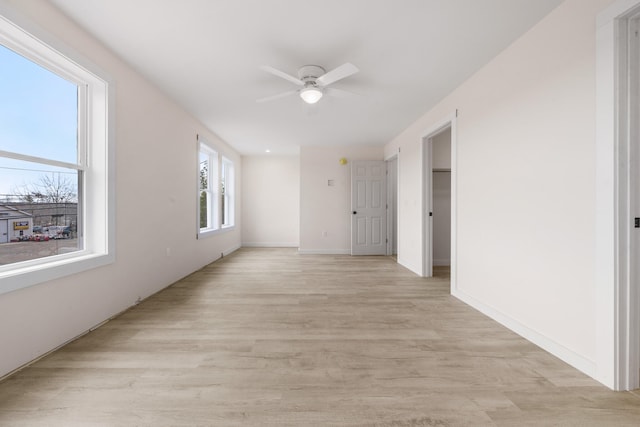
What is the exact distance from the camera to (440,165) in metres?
5.07

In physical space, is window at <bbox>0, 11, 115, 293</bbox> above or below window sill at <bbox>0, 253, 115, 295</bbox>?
above

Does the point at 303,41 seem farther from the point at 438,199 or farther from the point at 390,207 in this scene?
the point at 390,207

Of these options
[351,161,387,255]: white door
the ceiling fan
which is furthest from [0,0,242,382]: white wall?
[351,161,387,255]: white door

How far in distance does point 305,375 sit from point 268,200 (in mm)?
6305

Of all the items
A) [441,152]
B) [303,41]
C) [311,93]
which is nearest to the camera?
[303,41]

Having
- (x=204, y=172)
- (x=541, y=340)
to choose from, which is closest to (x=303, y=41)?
(x=541, y=340)

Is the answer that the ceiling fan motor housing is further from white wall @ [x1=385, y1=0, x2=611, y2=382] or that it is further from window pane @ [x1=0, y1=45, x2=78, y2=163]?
window pane @ [x1=0, y1=45, x2=78, y2=163]

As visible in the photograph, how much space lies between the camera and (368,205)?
6453 mm

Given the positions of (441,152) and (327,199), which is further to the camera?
(327,199)

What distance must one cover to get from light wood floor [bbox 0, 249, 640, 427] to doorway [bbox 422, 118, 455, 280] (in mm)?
1624

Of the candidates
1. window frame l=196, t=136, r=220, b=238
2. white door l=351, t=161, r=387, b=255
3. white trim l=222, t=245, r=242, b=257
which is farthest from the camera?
white door l=351, t=161, r=387, b=255

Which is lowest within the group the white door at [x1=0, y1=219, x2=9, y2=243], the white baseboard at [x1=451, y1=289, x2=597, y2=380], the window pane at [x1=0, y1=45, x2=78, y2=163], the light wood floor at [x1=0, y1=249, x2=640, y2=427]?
the light wood floor at [x1=0, y1=249, x2=640, y2=427]

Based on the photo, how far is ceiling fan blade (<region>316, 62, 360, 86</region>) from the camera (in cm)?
240

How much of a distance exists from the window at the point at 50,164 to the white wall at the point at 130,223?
0.14 metres
